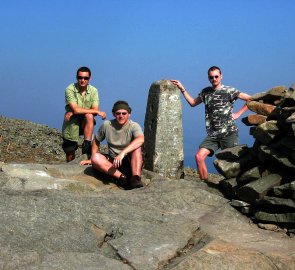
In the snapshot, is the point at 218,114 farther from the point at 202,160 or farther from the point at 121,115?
the point at 121,115

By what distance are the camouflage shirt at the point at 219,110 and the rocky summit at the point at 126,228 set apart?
55.5 inches

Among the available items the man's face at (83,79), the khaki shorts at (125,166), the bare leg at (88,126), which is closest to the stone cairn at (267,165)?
the khaki shorts at (125,166)

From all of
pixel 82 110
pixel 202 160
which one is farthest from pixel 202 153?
pixel 82 110

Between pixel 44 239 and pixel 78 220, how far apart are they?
892 mm

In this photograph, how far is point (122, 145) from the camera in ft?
39.9

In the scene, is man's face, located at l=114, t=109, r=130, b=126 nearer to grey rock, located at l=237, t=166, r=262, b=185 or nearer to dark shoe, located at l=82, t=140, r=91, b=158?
dark shoe, located at l=82, t=140, r=91, b=158

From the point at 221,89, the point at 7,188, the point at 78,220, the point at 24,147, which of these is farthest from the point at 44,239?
the point at 24,147

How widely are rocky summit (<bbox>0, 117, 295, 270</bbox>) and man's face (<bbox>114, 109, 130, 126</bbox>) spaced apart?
1686 mm

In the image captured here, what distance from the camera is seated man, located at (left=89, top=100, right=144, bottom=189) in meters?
11.9

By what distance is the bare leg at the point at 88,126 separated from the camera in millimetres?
13672

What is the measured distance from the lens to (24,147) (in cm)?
2677

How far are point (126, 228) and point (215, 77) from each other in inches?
200

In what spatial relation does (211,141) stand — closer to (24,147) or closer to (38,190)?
(38,190)

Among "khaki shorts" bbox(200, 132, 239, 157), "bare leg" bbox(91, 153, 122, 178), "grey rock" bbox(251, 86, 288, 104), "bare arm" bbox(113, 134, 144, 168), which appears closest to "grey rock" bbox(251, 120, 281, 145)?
"grey rock" bbox(251, 86, 288, 104)
